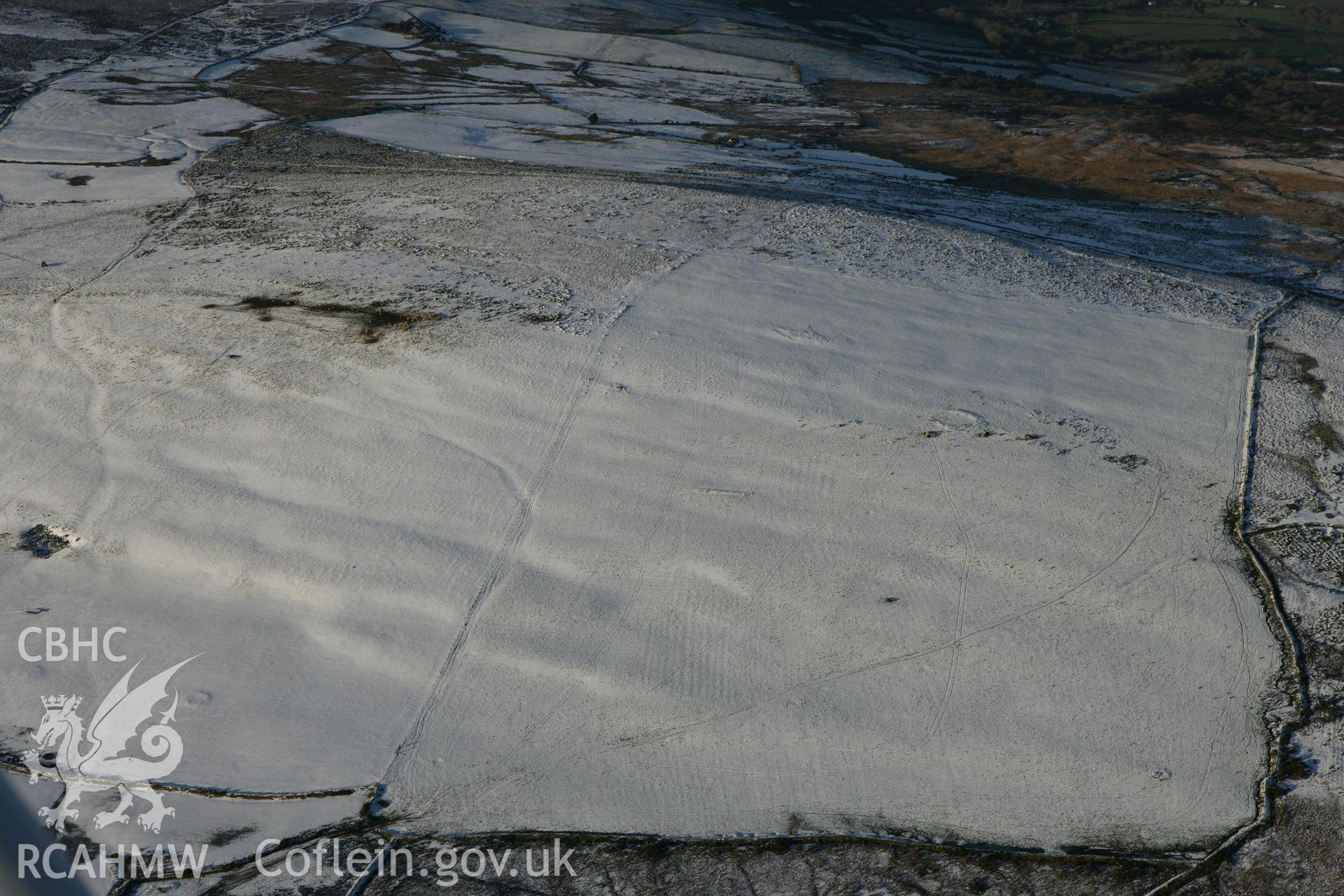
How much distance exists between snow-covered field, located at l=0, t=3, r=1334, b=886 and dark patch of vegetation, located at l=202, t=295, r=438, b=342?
5 cm

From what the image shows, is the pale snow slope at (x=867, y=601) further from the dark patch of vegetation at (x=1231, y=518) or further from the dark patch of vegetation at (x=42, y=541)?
the dark patch of vegetation at (x=42, y=541)

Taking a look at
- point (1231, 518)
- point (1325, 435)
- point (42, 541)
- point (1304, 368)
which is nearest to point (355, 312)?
point (42, 541)

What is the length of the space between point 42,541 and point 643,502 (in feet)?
11.1

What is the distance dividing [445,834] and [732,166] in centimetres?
888

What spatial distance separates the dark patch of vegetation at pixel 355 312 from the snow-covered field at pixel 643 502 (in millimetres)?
48

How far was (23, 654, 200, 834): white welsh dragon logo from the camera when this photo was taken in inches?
155

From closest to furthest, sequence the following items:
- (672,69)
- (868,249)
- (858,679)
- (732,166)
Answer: (858,679)
(868,249)
(732,166)
(672,69)

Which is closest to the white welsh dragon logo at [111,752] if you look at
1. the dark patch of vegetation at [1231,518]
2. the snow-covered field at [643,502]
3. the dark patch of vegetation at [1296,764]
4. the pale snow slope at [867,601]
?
the snow-covered field at [643,502]

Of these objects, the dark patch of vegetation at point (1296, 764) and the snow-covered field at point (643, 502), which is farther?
the snow-covered field at point (643, 502)

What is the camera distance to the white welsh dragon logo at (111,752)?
3.93 meters

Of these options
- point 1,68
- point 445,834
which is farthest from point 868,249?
point 1,68

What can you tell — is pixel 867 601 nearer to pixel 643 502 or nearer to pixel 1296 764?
pixel 643 502

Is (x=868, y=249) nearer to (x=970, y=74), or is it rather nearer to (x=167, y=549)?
(x=167, y=549)

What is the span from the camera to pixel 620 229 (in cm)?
855
